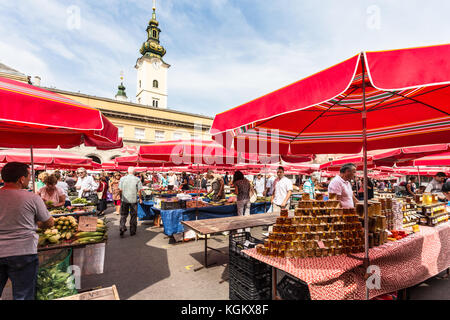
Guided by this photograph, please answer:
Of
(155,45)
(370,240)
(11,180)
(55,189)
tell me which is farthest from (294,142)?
(155,45)

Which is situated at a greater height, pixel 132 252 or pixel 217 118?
pixel 217 118

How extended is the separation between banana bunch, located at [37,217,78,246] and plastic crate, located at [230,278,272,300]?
2700mm

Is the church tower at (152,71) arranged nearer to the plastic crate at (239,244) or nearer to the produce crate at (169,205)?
the produce crate at (169,205)

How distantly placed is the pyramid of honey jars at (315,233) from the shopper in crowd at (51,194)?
5287 millimetres

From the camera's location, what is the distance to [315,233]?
2.73 metres

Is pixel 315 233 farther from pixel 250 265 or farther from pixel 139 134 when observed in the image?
pixel 139 134

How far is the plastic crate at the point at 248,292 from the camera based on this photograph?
2932mm

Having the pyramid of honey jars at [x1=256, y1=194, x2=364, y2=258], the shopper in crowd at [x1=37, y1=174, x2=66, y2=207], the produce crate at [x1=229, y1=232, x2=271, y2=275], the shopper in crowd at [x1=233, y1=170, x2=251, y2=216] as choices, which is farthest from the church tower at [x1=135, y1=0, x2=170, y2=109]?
the pyramid of honey jars at [x1=256, y1=194, x2=364, y2=258]

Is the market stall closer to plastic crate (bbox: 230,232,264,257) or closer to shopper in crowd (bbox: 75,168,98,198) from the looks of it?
plastic crate (bbox: 230,232,264,257)

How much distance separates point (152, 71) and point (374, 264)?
48.5 metres
